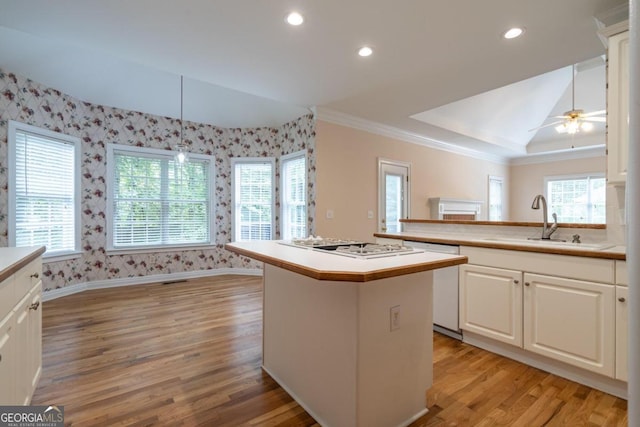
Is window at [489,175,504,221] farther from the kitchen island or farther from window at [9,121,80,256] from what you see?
window at [9,121,80,256]

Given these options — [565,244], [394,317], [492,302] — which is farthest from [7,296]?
[565,244]

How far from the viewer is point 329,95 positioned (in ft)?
11.8

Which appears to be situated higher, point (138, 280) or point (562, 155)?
point (562, 155)

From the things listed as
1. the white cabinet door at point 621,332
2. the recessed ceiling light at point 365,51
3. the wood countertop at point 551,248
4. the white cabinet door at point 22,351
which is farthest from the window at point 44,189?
the white cabinet door at point 621,332

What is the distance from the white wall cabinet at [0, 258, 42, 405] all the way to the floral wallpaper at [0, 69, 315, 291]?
2.37 meters

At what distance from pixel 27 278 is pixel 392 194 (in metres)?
4.28

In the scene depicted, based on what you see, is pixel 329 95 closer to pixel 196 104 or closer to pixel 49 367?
pixel 196 104

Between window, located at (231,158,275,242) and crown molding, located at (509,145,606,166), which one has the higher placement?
crown molding, located at (509,145,606,166)

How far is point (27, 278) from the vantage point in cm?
165

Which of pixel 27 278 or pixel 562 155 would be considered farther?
pixel 562 155

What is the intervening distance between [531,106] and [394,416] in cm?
584

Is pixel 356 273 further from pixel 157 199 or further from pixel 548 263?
pixel 157 199

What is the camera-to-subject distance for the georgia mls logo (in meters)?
1.33

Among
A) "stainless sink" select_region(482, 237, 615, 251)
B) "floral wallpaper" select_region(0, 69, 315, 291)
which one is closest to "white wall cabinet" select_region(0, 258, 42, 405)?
"floral wallpaper" select_region(0, 69, 315, 291)
